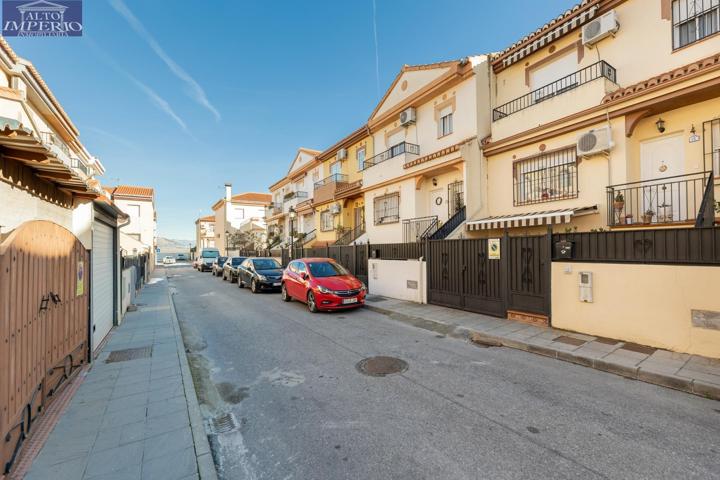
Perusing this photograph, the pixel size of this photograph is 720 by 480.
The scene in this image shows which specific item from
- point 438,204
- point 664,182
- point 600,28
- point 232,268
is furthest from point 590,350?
point 232,268

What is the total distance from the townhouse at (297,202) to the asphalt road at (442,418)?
729 inches

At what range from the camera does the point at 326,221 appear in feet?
77.3

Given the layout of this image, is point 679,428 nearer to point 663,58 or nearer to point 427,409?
point 427,409

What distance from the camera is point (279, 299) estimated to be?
12.8m

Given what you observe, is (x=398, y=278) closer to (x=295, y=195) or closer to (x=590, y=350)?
(x=590, y=350)

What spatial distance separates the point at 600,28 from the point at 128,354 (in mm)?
14967

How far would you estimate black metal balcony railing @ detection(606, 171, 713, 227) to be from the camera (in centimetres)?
782

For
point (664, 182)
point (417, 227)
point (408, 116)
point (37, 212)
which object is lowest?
point (37, 212)

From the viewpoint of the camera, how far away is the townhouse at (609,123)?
26.0ft

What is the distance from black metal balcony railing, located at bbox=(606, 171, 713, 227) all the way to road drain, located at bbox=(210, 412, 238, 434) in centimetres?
1024

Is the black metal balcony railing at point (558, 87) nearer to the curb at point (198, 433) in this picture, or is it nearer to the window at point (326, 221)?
the curb at point (198, 433)

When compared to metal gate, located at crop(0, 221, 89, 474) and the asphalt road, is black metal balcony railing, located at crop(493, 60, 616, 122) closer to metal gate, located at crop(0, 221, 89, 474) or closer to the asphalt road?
the asphalt road

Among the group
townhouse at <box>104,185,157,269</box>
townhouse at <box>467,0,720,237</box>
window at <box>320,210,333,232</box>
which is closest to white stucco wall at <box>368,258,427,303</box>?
townhouse at <box>467,0,720,237</box>

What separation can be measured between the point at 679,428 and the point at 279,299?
1159cm
